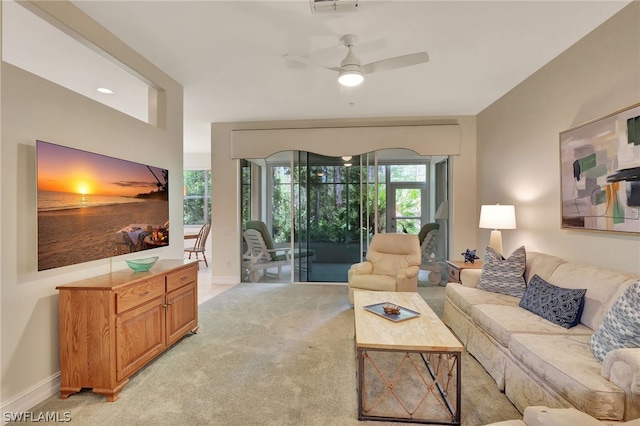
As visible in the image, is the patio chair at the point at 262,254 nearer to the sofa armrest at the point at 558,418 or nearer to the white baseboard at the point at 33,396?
the white baseboard at the point at 33,396

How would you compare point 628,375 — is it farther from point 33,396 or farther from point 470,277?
point 33,396

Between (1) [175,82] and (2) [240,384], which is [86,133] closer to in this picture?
(1) [175,82]

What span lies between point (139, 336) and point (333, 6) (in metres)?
2.92

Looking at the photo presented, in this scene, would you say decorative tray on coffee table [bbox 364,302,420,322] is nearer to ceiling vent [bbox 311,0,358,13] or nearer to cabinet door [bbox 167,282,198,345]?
cabinet door [bbox 167,282,198,345]

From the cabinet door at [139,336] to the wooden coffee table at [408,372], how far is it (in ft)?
5.48

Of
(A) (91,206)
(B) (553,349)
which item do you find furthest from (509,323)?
(A) (91,206)

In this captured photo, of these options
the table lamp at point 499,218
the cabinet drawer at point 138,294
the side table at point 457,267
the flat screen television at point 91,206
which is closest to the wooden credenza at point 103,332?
the cabinet drawer at point 138,294

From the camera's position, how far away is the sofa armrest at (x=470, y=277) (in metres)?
3.25

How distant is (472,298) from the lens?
283 cm

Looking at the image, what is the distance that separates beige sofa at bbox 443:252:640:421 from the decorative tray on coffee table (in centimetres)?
62

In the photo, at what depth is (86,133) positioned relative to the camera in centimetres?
239

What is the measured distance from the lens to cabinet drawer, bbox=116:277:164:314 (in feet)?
6.91

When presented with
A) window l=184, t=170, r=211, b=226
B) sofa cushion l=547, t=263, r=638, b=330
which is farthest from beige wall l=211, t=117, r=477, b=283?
window l=184, t=170, r=211, b=226

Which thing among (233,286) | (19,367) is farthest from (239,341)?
(233,286)
